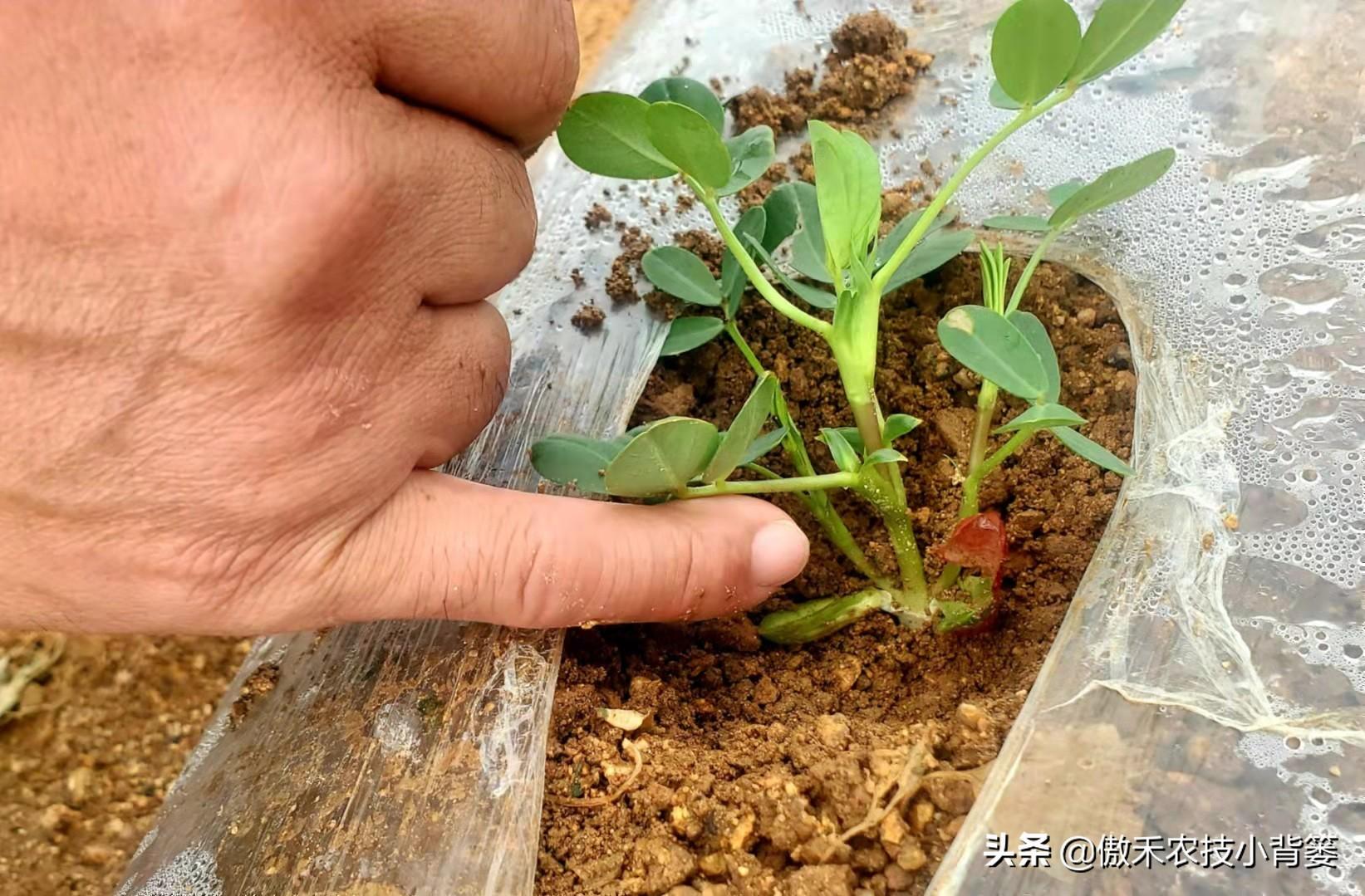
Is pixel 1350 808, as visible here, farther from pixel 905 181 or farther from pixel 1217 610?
pixel 905 181

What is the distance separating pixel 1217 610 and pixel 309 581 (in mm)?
750

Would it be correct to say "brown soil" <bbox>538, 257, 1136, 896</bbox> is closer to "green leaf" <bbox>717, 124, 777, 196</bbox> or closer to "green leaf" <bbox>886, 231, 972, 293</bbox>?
"green leaf" <bbox>886, 231, 972, 293</bbox>

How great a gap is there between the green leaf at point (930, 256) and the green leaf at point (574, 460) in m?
0.33

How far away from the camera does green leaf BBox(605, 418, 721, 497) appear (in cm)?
73

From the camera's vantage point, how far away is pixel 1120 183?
89 cm

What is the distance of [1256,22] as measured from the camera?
3.59ft

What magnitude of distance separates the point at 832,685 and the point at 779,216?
0.51 metres

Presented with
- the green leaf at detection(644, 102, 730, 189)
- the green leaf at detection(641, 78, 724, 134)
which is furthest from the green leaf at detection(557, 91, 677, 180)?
the green leaf at detection(641, 78, 724, 134)

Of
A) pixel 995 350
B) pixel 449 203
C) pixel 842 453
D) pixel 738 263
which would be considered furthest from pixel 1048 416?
pixel 449 203

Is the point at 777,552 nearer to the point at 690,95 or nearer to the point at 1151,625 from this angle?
the point at 1151,625

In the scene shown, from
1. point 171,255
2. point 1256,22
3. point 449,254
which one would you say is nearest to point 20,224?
point 171,255

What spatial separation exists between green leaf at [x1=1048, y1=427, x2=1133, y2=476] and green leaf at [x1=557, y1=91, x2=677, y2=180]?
428 millimetres

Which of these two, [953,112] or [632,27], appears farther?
[632,27]

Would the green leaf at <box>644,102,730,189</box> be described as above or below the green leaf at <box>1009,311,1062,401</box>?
above
